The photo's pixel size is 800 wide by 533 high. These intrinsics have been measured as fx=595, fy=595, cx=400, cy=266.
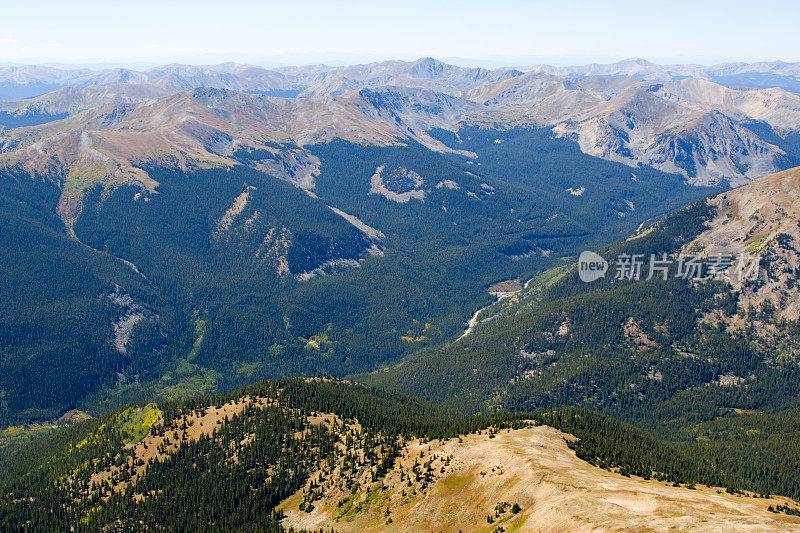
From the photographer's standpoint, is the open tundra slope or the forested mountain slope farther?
the forested mountain slope

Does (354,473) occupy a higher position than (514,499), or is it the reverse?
(514,499)

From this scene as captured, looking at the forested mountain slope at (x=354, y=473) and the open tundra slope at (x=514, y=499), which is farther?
the forested mountain slope at (x=354, y=473)

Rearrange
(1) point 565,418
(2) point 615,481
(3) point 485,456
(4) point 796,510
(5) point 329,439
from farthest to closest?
(1) point 565,418, (5) point 329,439, (3) point 485,456, (2) point 615,481, (4) point 796,510

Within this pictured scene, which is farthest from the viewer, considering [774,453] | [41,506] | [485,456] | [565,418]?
[774,453]

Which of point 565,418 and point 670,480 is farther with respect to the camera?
point 565,418

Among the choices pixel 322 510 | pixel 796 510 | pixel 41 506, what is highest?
pixel 796 510

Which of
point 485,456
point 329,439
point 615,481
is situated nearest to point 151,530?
point 329,439

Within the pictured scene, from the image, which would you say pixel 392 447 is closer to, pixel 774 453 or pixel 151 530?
pixel 151 530

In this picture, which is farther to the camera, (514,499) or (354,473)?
(354,473)
